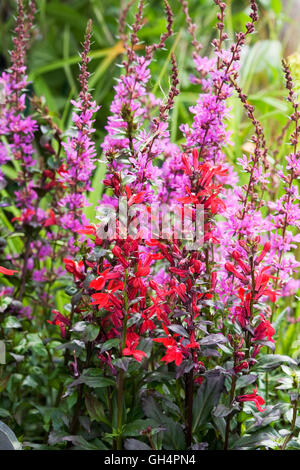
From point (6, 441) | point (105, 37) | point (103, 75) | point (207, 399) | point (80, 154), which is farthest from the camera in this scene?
point (105, 37)

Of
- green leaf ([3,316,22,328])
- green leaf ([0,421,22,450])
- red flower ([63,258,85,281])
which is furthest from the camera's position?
green leaf ([3,316,22,328])

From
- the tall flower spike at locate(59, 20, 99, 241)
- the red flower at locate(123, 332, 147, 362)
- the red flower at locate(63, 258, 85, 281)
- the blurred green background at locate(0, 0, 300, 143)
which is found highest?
the blurred green background at locate(0, 0, 300, 143)

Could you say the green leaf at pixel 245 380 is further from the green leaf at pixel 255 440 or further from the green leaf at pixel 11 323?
the green leaf at pixel 11 323

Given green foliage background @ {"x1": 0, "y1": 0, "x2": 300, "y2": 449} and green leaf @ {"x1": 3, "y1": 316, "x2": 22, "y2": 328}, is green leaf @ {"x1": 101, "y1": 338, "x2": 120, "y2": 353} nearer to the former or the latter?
green foliage background @ {"x1": 0, "y1": 0, "x2": 300, "y2": 449}

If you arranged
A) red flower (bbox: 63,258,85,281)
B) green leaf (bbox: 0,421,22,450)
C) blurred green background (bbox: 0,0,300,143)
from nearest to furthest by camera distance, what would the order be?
1. green leaf (bbox: 0,421,22,450)
2. red flower (bbox: 63,258,85,281)
3. blurred green background (bbox: 0,0,300,143)

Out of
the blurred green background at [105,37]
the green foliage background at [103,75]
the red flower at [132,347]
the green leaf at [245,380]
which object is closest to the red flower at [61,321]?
the green foliage background at [103,75]

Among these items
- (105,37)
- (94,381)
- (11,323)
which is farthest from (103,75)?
(94,381)

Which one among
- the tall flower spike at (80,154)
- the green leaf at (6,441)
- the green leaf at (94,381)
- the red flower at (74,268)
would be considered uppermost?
the tall flower spike at (80,154)

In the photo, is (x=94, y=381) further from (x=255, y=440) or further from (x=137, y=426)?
(x=255, y=440)

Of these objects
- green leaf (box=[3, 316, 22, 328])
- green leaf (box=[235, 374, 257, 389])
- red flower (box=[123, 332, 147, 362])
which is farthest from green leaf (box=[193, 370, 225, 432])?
green leaf (box=[3, 316, 22, 328])

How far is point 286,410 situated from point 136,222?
1.36ft

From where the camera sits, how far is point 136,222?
85 centimetres

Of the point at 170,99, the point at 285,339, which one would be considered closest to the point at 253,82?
the point at 285,339

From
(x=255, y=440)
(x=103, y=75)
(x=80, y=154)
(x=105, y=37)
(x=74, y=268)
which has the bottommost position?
(x=255, y=440)
